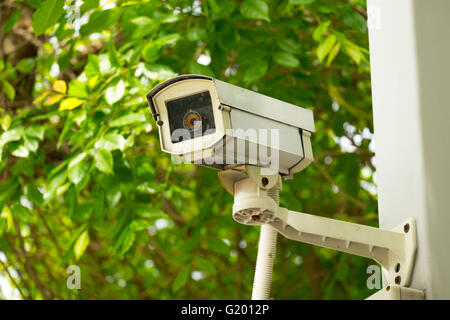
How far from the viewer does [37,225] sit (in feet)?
12.0

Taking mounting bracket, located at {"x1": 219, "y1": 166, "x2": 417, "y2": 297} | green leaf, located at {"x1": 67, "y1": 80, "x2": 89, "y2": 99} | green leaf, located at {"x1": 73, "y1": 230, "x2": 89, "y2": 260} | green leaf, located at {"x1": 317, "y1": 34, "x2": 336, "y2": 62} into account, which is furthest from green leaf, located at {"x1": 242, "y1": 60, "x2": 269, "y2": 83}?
mounting bracket, located at {"x1": 219, "y1": 166, "x2": 417, "y2": 297}

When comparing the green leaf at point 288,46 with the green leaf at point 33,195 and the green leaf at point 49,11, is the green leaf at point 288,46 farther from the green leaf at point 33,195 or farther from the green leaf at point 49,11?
the green leaf at point 49,11

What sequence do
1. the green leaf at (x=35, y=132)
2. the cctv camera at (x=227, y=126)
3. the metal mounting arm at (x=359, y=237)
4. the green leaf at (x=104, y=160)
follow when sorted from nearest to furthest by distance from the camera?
the cctv camera at (x=227, y=126)
the metal mounting arm at (x=359, y=237)
the green leaf at (x=104, y=160)
the green leaf at (x=35, y=132)

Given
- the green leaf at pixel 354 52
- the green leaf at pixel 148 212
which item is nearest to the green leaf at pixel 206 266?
the green leaf at pixel 148 212

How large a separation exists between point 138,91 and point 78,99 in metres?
0.20

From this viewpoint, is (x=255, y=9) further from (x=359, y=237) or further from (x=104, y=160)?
(x=359, y=237)

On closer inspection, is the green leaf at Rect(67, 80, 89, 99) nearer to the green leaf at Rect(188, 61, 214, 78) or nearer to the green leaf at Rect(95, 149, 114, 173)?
the green leaf at Rect(95, 149, 114, 173)

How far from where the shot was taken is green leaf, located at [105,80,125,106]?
2.08m

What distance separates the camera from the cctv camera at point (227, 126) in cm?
115

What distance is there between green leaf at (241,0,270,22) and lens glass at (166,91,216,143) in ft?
3.16

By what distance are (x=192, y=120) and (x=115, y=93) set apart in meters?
0.96

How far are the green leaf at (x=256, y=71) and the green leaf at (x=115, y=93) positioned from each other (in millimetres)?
422

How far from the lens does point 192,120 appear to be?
1.19m

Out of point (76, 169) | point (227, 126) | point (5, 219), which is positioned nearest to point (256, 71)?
point (76, 169)
